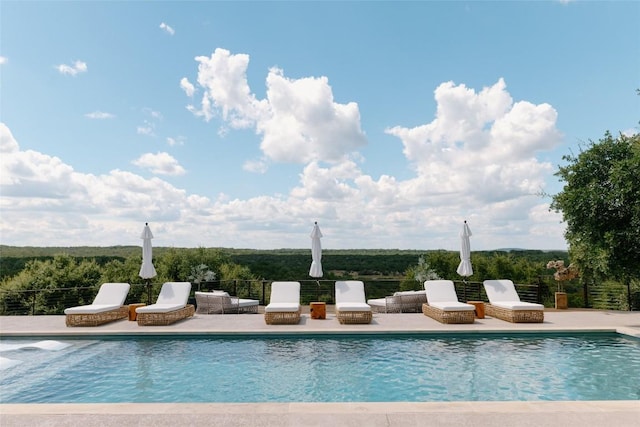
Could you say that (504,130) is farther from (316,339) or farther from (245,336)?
(245,336)

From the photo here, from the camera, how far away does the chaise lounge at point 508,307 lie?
9.81 metres

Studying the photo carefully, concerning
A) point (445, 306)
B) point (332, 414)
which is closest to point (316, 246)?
point (445, 306)

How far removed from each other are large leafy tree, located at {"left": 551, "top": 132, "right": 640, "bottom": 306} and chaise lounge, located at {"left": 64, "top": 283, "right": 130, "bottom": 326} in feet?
37.6

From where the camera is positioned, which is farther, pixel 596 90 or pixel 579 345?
pixel 596 90

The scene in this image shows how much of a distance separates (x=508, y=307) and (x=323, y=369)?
5.48 m

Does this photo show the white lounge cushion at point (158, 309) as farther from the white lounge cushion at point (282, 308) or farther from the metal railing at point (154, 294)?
the metal railing at point (154, 294)

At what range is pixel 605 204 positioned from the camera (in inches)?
397

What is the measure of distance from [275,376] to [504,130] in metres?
9.91

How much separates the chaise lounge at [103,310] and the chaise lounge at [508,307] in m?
9.42

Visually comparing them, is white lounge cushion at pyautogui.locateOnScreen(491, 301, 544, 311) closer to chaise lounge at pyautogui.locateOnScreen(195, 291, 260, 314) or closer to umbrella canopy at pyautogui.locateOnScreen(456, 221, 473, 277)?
umbrella canopy at pyautogui.locateOnScreen(456, 221, 473, 277)

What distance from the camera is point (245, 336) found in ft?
29.4

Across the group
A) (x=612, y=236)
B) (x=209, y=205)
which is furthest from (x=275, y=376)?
(x=209, y=205)

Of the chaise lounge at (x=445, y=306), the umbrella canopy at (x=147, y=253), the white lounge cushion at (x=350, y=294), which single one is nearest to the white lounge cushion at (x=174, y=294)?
the umbrella canopy at (x=147, y=253)

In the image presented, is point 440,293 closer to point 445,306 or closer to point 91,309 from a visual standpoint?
point 445,306
